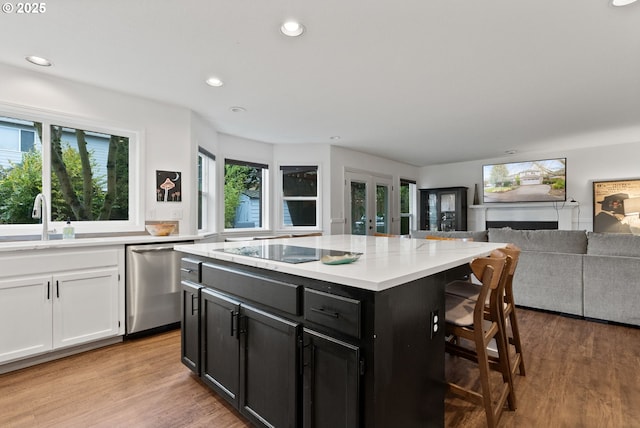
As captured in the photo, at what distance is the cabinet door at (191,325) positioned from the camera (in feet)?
6.68

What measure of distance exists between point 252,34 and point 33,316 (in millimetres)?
2681

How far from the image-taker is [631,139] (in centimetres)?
543

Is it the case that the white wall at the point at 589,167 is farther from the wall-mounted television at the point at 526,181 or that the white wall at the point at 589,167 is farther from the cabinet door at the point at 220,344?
the cabinet door at the point at 220,344

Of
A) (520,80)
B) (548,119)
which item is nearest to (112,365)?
(520,80)

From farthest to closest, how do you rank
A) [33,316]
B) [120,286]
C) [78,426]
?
[120,286] → [33,316] → [78,426]

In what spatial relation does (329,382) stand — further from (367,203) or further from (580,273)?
(367,203)

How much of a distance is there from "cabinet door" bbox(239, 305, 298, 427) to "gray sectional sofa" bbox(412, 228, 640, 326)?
3.36 meters

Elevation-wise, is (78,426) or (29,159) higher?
(29,159)

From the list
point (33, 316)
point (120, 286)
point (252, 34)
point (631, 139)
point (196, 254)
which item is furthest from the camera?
point (631, 139)

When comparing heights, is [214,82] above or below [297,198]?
above

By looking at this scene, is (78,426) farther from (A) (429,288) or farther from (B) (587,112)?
(B) (587,112)

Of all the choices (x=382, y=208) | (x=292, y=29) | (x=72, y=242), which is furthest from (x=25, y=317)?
(x=382, y=208)

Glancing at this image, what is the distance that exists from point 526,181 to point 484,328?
5.95 meters

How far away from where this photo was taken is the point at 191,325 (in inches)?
83.0
